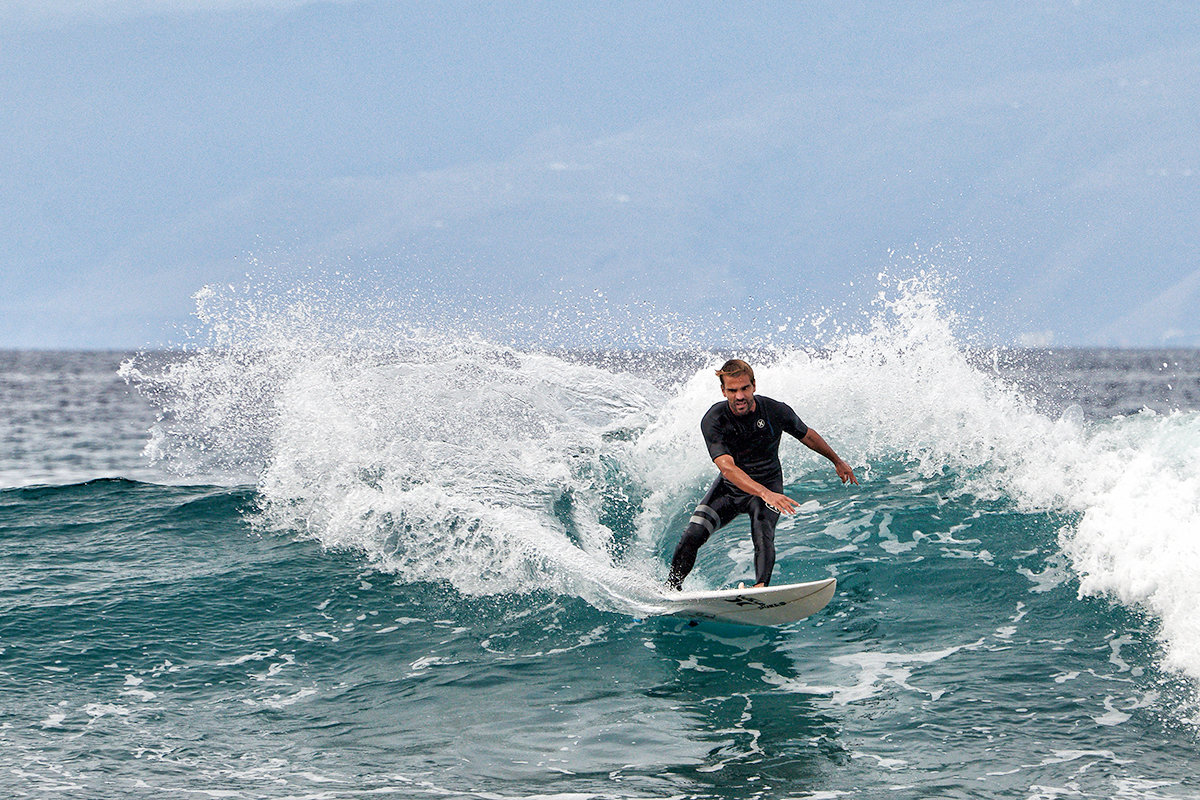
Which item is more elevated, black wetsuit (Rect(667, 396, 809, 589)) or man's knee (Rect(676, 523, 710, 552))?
black wetsuit (Rect(667, 396, 809, 589))

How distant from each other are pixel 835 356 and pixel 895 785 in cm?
967

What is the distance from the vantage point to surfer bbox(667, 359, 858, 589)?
8406 millimetres

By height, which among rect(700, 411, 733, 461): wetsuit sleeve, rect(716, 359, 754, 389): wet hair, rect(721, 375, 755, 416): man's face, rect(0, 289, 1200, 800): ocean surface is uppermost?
rect(716, 359, 754, 389): wet hair

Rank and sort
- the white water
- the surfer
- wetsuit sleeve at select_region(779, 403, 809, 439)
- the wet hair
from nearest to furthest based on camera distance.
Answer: the wet hair
the surfer
wetsuit sleeve at select_region(779, 403, 809, 439)
the white water

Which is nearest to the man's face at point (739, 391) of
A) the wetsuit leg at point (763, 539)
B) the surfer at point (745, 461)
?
the surfer at point (745, 461)

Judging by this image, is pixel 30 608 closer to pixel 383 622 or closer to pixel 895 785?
pixel 383 622

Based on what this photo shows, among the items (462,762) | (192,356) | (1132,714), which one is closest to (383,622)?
(462,762)

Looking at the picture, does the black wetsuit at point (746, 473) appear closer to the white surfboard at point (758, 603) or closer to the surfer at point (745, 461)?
the surfer at point (745, 461)

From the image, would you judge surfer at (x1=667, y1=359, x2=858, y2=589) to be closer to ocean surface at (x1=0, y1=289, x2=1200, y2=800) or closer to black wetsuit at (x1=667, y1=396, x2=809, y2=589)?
black wetsuit at (x1=667, y1=396, x2=809, y2=589)

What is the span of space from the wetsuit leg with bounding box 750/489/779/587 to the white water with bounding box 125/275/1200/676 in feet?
3.40

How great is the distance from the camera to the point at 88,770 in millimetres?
6676

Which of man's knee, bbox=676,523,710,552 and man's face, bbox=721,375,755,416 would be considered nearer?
man's face, bbox=721,375,755,416

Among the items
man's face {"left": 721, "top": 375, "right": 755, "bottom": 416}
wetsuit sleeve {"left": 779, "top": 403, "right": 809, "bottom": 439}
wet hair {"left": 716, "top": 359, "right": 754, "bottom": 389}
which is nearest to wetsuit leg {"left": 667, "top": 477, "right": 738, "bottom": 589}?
wetsuit sleeve {"left": 779, "top": 403, "right": 809, "bottom": 439}

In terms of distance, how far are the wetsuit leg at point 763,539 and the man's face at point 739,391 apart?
0.82m
